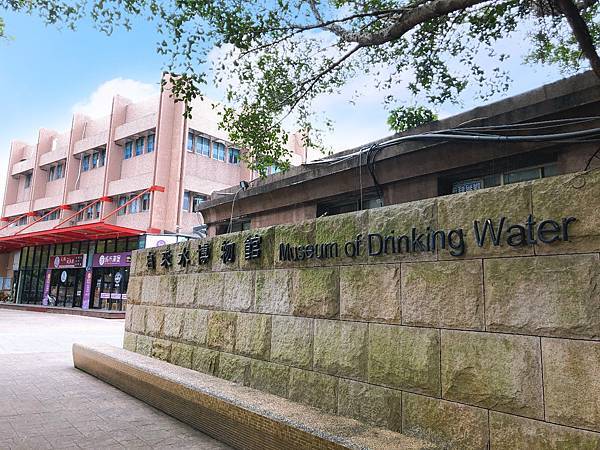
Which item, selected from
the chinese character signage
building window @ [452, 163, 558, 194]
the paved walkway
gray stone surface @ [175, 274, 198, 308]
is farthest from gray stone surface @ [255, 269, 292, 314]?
building window @ [452, 163, 558, 194]

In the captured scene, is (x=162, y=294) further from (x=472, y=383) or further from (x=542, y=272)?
(x=542, y=272)

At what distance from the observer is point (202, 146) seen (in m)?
26.7

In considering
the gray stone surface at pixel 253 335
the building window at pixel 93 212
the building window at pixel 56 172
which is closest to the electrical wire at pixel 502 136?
the gray stone surface at pixel 253 335

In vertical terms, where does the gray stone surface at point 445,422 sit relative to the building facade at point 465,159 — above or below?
below

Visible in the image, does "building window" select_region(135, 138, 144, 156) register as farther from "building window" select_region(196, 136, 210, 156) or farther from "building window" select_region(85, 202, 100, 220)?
"building window" select_region(85, 202, 100, 220)

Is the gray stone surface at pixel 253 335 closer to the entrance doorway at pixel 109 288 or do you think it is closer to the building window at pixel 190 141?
the entrance doorway at pixel 109 288

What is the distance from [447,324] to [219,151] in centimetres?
2558

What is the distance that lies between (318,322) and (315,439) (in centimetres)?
111

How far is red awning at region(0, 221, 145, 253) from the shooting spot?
2322 cm

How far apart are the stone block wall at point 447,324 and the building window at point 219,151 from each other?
2295 cm

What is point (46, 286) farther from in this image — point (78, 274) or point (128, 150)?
point (128, 150)

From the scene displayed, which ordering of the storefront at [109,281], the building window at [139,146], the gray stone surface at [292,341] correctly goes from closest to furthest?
the gray stone surface at [292,341] → the storefront at [109,281] → the building window at [139,146]

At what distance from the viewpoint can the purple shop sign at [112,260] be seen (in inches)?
983

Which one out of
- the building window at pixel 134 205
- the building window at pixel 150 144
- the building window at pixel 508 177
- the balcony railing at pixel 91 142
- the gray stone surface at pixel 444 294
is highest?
the balcony railing at pixel 91 142
